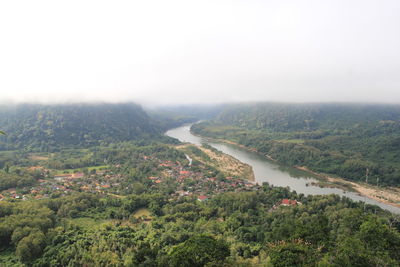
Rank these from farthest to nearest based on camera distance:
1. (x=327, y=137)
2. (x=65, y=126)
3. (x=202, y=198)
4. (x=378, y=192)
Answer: (x=327, y=137), (x=65, y=126), (x=378, y=192), (x=202, y=198)

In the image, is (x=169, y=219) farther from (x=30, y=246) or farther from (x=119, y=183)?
(x=119, y=183)

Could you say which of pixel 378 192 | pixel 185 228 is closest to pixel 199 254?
pixel 185 228

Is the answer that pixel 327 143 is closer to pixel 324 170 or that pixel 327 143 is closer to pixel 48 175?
pixel 324 170

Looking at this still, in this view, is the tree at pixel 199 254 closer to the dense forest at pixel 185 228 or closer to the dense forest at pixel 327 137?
the dense forest at pixel 185 228

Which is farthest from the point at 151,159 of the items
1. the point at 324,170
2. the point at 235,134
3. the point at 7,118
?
the point at 7,118

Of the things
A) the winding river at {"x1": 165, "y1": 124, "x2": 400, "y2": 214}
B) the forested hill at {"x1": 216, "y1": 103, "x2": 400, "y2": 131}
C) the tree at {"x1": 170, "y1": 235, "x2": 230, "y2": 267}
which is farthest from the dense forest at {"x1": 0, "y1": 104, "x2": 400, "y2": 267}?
the forested hill at {"x1": 216, "y1": 103, "x2": 400, "y2": 131}

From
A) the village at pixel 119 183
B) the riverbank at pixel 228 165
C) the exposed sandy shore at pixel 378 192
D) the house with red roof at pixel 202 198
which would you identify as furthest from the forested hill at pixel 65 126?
the exposed sandy shore at pixel 378 192
